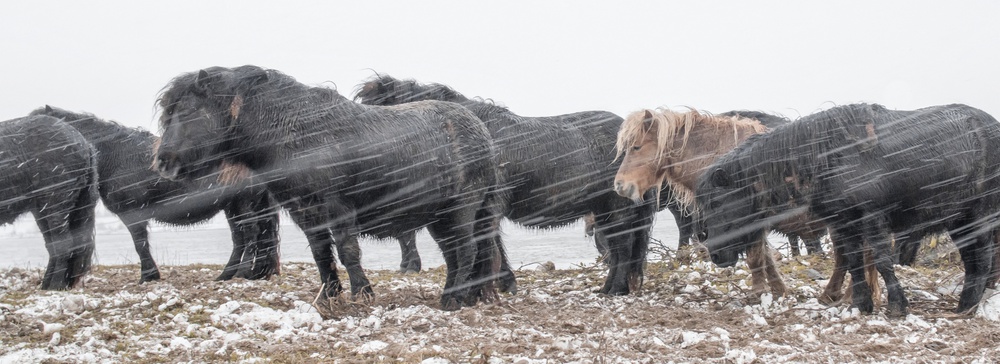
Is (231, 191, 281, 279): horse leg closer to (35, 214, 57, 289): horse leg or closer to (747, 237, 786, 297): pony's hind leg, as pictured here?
(35, 214, 57, 289): horse leg

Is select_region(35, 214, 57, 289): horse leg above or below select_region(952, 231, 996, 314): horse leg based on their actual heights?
above

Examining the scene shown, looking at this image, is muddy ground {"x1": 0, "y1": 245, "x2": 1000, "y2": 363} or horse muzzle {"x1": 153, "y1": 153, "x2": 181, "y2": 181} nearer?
muddy ground {"x1": 0, "y1": 245, "x2": 1000, "y2": 363}

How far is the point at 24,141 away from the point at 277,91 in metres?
3.04

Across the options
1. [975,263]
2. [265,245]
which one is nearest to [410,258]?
[265,245]

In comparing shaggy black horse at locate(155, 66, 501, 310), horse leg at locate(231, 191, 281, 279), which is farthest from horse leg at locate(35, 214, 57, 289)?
shaggy black horse at locate(155, 66, 501, 310)

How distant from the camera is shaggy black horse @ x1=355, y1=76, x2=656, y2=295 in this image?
23.3 ft

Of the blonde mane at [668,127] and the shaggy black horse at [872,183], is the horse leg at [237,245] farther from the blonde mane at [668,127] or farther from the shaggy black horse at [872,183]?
the shaggy black horse at [872,183]

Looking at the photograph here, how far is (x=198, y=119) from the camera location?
5520mm

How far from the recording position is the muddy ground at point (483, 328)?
4398mm

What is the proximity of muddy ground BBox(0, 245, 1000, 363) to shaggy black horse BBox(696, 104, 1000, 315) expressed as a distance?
49 centimetres

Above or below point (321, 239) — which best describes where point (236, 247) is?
below

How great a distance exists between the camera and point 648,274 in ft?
28.1

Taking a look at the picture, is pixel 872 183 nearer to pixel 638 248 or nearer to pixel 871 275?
pixel 871 275

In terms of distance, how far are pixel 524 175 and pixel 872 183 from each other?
278 cm
